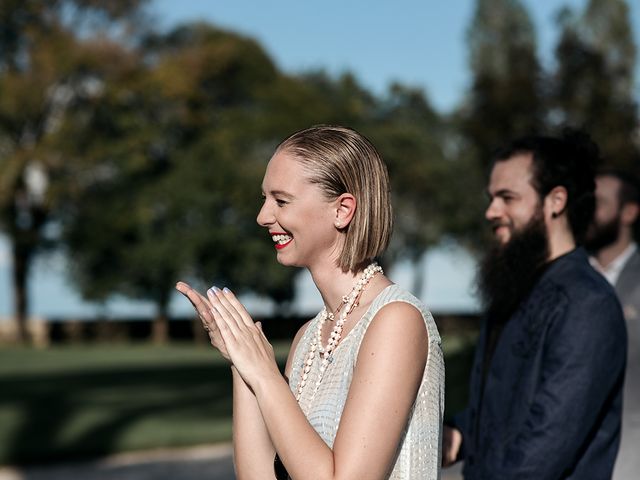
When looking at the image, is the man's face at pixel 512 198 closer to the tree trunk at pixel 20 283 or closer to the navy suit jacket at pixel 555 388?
the navy suit jacket at pixel 555 388

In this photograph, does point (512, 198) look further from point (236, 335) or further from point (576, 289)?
point (236, 335)

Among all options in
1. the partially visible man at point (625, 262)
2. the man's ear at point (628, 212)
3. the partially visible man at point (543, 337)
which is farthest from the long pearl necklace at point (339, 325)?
the man's ear at point (628, 212)

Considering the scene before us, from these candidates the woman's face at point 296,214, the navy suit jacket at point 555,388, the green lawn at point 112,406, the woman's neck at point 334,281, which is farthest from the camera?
the green lawn at point 112,406

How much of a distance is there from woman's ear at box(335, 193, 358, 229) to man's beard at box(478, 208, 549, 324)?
1.19 metres

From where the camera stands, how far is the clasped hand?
2.19 metres

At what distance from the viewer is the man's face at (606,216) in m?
4.66

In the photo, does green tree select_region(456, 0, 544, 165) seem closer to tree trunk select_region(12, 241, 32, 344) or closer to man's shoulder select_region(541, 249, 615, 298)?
man's shoulder select_region(541, 249, 615, 298)

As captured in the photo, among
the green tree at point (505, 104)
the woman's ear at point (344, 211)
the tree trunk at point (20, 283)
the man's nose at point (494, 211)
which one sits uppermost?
the green tree at point (505, 104)

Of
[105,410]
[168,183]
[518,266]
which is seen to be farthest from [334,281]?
[168,183]

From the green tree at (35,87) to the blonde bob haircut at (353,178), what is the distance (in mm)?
36836

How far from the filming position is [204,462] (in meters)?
10.5

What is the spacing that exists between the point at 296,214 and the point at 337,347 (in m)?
0.33

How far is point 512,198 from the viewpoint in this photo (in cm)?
345

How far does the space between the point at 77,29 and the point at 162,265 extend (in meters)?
9.99
